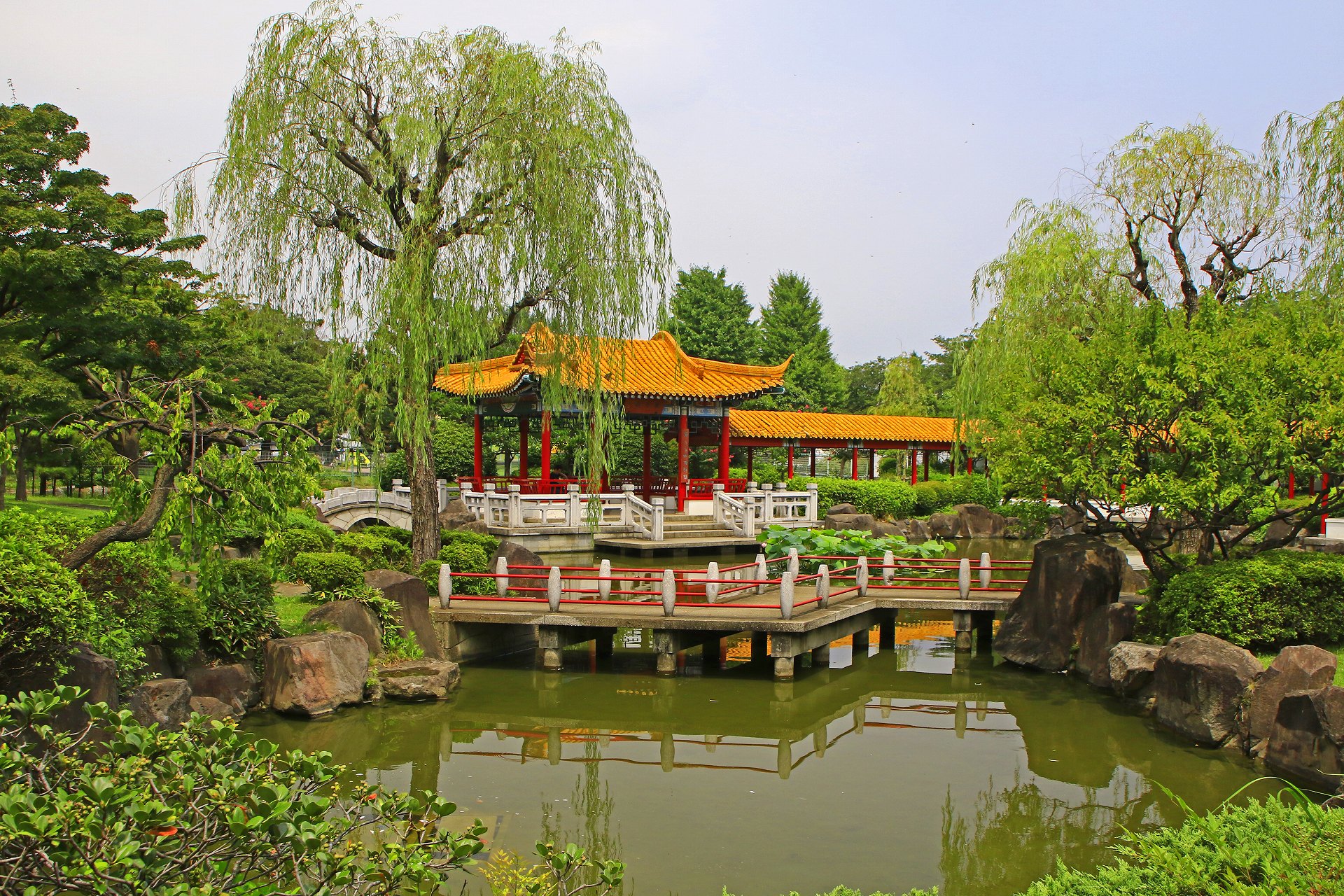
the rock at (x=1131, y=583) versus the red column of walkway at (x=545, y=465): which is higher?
the red column of walkway at (x=545, y=465)

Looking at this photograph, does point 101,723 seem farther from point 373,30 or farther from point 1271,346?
point 1271,346

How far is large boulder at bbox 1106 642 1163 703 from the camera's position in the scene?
9977mm

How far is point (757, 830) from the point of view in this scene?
6.99 meters

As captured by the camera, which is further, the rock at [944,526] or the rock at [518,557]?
the rock at [944,526]

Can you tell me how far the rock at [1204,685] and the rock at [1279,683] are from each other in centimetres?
13

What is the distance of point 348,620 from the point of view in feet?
34.4

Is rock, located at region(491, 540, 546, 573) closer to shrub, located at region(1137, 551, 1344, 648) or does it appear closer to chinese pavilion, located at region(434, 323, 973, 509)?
chinese pavilion, located at region(434, 323, 973, 509)

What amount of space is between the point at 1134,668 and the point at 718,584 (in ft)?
15.0

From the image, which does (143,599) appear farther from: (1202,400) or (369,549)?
(1202,400)

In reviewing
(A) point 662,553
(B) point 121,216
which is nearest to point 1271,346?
(A) point 662,553

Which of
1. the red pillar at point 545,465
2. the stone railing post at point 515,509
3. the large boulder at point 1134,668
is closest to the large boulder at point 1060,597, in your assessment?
the large boulder at point 1134,668

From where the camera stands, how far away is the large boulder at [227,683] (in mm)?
9047

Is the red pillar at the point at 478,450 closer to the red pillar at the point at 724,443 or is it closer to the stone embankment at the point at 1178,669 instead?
the red pillar at the point at 724,443

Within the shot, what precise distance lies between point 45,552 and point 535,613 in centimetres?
563
